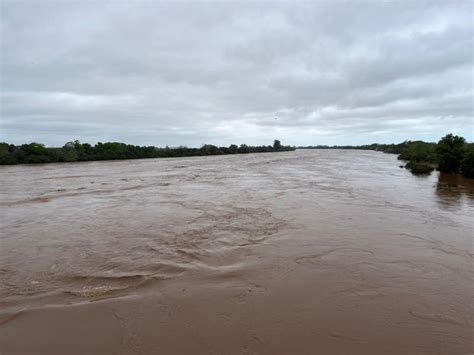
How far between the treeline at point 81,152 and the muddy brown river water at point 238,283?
40.4 m

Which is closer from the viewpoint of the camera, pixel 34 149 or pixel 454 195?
pixel 454 195

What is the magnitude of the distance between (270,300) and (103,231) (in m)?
5.95

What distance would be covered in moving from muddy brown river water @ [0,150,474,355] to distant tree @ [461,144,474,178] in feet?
54.1

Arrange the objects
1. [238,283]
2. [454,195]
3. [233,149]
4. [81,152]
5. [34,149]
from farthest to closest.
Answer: [233,149], [81,152], [34,149], [454,195], [238,283]

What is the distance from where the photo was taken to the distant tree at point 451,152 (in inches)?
1062

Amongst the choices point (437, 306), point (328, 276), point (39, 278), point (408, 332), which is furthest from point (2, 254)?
point (437, 306)

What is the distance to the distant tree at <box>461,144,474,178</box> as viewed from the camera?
23.9m

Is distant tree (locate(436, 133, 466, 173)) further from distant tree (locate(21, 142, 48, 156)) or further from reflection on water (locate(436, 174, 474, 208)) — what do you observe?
distant tree (locate(21, 142, 48, 156))

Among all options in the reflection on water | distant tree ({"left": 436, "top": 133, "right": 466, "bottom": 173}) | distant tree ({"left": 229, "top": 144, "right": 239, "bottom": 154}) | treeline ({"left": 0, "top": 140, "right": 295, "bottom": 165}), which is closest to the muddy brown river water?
the reflection on water

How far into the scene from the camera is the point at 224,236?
7996 millimetres

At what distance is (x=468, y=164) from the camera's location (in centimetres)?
2417

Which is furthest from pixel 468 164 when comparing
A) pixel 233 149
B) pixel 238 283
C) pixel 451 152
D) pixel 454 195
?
pixel 233 149

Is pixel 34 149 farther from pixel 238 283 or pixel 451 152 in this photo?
pixel 451 152

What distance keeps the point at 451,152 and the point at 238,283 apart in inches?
1163
